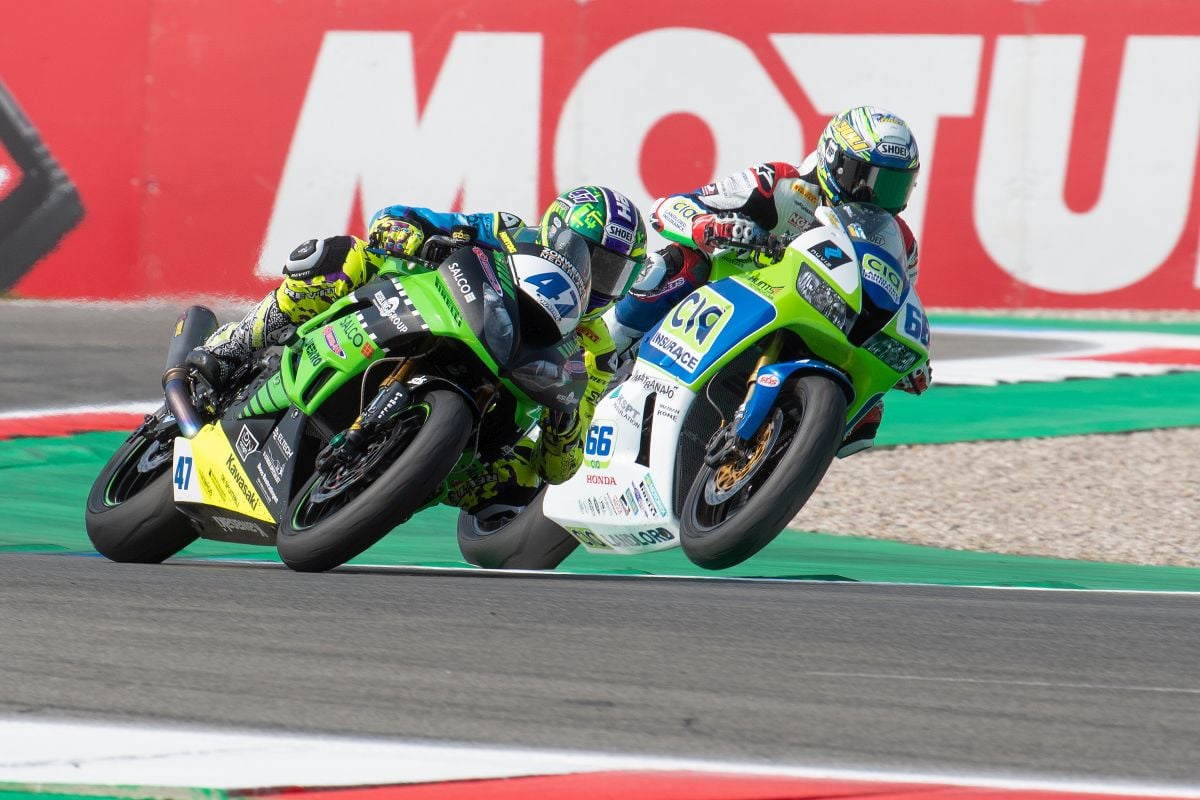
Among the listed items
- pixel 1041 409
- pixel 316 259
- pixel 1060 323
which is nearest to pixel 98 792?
pixel 316 259

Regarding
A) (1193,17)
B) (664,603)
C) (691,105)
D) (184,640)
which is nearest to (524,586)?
(664,603)

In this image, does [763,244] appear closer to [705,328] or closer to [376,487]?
[705,328]

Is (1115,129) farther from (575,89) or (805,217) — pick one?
(805,217)

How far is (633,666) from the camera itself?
144 inches

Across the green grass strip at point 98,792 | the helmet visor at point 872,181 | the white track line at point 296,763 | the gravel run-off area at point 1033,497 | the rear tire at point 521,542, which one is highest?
the helmet visor at point 872,181

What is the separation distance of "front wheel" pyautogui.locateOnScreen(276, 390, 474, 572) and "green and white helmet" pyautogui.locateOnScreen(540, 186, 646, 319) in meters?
0.95

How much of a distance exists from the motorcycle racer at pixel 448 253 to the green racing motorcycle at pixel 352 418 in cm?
6

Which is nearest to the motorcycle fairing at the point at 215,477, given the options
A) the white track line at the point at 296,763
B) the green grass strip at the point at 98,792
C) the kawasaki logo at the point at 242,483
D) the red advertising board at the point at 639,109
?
the kawasaki logo at the point at 242,483

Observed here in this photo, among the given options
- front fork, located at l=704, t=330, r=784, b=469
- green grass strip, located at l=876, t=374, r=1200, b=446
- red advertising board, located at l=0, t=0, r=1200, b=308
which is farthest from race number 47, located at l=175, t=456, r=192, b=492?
red advertising board, located at l=0, t=0, r=1200, b=308

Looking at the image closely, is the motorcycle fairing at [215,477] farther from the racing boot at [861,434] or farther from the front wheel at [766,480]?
the racing boot at [861,434]

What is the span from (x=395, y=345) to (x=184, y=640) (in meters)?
1.79

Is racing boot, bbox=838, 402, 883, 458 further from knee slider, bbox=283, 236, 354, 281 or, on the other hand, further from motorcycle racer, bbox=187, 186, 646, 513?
knee slider, bbox=283, 236, 354, 281

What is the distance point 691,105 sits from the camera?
13.6 meters

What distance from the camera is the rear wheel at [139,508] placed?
6.03m
